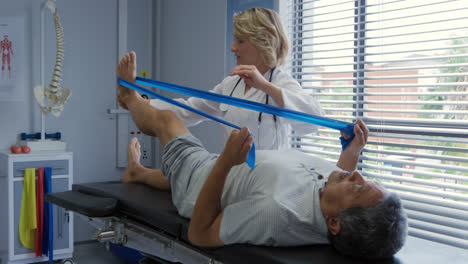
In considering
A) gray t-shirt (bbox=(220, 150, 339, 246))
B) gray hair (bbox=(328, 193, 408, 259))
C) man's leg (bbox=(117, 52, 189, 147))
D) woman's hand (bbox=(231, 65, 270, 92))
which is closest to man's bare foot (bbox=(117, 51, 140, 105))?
man's leg (bbox=(117, 52, 189, 147))

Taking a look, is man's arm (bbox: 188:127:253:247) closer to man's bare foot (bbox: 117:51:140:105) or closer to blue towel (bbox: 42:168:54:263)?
man's bare foot (bbox: 117:51:140:105)

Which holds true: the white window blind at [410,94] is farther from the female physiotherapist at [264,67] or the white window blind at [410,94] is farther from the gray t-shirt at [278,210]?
the gray t-shirt at [278,210]

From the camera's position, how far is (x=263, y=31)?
2217 millimetres

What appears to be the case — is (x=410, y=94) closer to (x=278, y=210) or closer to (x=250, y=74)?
(x=250, y=74)

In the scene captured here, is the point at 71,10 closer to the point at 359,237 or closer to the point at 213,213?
the point at 213,213

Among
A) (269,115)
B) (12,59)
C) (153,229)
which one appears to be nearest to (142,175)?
(153,229)

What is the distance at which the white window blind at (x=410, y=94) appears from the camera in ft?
7.07

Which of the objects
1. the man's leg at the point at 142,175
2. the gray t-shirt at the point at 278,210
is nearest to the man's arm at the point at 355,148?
the gray t-shirt at the point at 278,210

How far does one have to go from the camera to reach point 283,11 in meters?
3.10

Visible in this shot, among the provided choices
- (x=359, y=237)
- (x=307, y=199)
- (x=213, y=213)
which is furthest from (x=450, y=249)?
(x=213, y=213)

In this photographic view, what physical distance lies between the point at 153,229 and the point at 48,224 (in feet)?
5.79

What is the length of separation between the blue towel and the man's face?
2430mm

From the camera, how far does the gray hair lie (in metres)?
1.29

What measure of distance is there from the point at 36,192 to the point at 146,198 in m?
1.67
